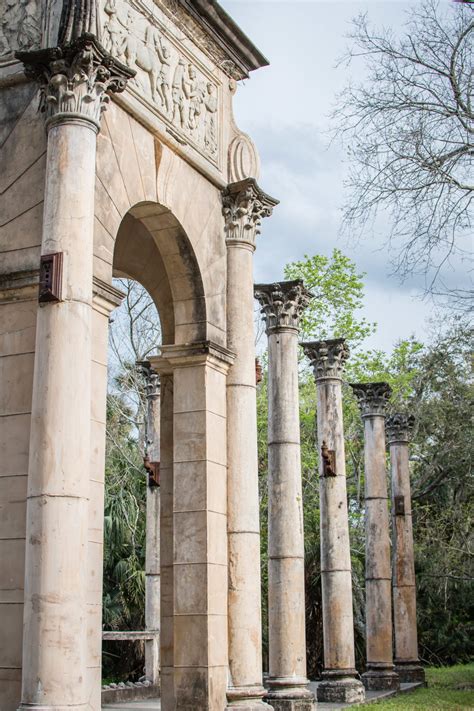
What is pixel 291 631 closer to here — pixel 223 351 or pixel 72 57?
pixel 223 351

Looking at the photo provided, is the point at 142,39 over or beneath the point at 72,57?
over

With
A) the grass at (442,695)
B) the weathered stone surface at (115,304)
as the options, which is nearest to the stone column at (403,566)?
the grass at (442,695)

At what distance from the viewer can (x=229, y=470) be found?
1533 cm

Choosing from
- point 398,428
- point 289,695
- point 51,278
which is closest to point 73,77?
point 51,278

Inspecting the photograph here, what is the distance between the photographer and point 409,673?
2845 cm

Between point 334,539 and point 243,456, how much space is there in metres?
8.83

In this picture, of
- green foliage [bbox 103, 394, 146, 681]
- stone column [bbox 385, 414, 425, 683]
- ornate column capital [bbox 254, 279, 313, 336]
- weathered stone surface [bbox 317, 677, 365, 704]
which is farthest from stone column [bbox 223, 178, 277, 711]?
green foliage [bbox 103, 394, 146, 681]

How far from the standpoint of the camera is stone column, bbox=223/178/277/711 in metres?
14.6

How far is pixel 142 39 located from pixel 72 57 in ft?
8.82

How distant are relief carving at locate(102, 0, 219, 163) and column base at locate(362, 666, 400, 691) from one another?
15.6m

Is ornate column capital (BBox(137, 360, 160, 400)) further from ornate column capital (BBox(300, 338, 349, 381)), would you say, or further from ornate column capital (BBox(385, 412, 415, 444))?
ornate column capital (BBox(385, 412, 415, 444))

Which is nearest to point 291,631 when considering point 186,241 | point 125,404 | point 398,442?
point 186,241

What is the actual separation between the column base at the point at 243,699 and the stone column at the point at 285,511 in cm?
350

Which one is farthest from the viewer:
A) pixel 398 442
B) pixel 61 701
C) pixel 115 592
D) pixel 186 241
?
pixel 115 592
